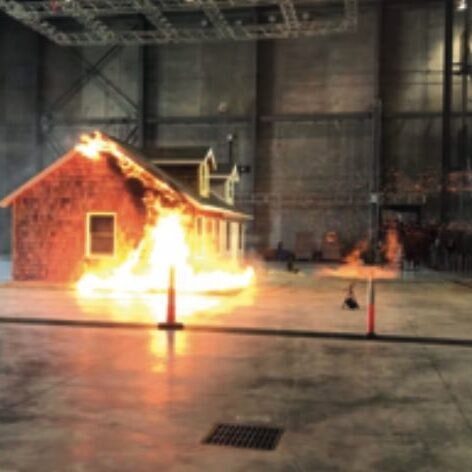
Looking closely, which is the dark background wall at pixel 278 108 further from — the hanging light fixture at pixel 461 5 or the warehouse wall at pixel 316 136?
the hanging light fixture at pixel 461 5

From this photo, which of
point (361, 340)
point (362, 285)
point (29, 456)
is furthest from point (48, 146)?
point (29, 456)

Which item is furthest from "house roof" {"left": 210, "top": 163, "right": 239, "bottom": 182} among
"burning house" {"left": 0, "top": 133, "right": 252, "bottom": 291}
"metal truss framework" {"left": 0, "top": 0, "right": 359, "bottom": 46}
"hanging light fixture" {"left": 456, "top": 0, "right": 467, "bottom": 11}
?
"hanging light fixture" {"left": 456, "top": 0, "right": 467, "bottom": 11}

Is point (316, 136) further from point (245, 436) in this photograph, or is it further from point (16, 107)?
point (245, 436)

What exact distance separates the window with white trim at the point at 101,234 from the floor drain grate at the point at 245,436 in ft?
46.7

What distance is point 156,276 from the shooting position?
18.1 metres

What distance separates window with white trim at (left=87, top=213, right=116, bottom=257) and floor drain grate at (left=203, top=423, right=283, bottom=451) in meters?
14.2

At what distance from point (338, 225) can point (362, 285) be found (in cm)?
1448

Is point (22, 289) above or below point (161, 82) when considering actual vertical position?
below

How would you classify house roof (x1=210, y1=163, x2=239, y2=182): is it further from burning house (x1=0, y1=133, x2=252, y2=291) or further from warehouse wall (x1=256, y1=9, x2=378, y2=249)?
burning house (x1=0, y1=133, x2=252, y2=291)

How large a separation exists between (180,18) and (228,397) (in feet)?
108

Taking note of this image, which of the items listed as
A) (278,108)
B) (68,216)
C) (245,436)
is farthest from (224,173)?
(245,436)

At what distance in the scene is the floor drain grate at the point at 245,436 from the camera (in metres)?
4.74

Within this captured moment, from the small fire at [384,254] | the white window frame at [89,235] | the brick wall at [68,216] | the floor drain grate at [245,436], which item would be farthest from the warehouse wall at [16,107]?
the floor drain grate at [245,436]

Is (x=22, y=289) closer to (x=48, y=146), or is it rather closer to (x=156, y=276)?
(x=156, y=276)
